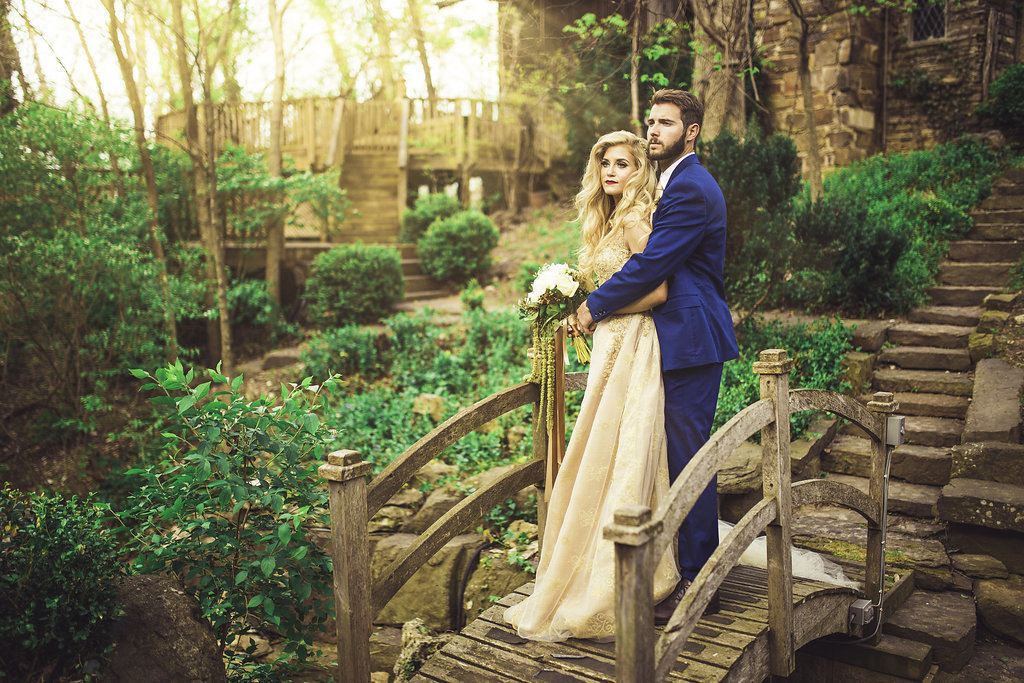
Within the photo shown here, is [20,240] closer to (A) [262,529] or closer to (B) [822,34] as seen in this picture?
(A) [262,529]

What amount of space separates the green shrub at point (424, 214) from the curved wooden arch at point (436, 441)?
10090 millimetres

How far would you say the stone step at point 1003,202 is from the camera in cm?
920

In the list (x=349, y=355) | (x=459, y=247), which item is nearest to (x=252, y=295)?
(x=349, y=355)

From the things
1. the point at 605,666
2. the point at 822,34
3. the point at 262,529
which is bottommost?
the point at 605,666

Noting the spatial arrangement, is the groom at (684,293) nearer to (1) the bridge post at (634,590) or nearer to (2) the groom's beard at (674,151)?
(2) the groom's beard at (674,151)

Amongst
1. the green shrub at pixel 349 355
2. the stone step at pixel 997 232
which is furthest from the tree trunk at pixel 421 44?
the stone step at pixel 997 232

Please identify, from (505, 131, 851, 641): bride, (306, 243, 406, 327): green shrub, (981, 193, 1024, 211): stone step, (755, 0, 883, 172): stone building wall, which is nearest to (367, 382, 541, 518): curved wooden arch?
(505, 131, 851, 641): bride

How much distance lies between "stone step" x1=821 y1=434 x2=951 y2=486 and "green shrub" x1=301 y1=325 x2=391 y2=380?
16.4 ft

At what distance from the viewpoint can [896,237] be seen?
757cm

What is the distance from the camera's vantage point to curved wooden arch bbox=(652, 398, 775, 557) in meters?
2.45

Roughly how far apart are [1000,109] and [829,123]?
2461 millimetres

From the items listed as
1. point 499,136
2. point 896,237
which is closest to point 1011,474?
point 896,237

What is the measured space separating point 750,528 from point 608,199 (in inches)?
61.9

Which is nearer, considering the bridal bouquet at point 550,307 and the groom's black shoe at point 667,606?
the groom's black shoe at point 667,606
